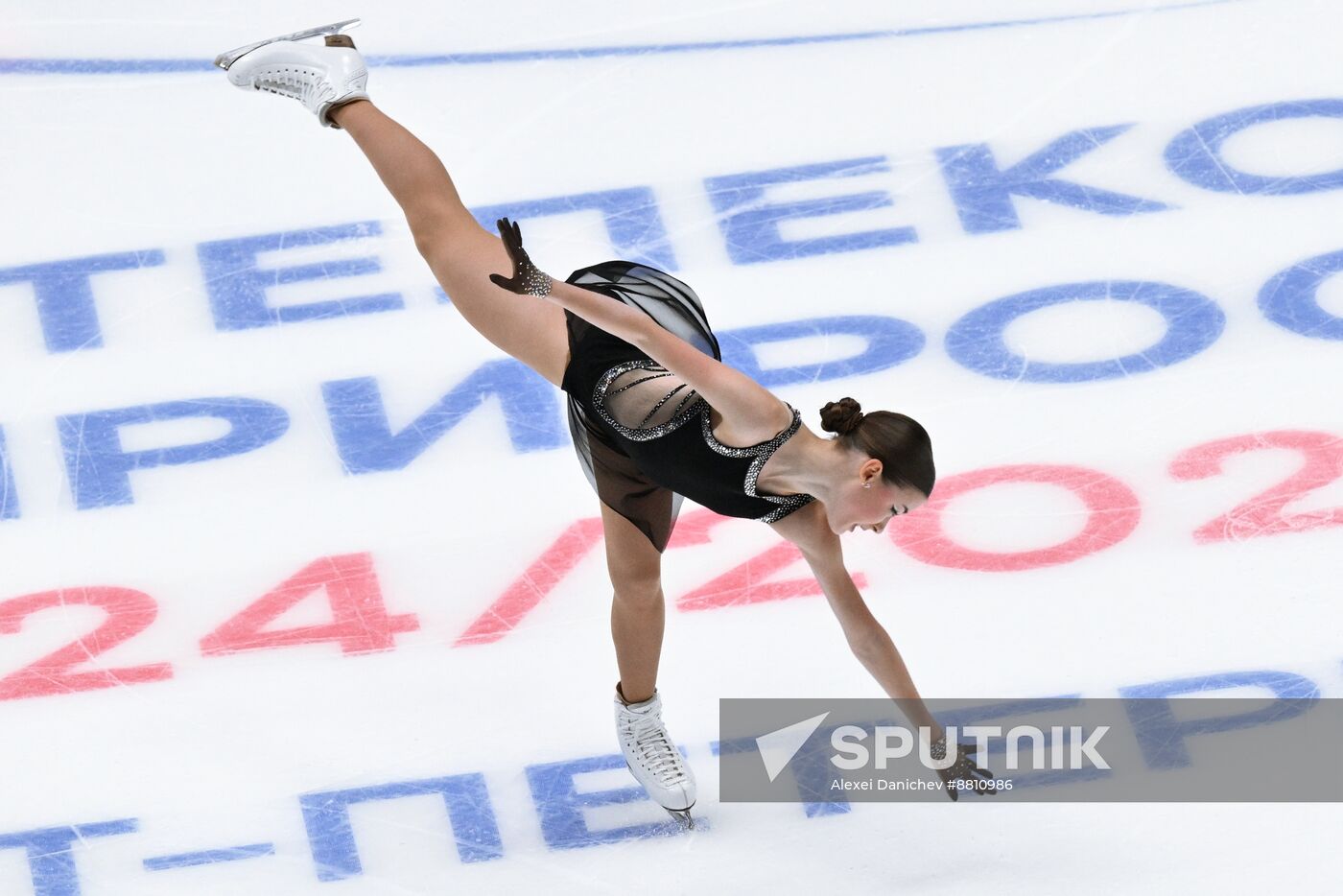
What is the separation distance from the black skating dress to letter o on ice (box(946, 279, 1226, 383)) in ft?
5.00

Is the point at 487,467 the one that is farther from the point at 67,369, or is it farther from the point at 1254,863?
the point at 1254,863

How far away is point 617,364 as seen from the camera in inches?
156

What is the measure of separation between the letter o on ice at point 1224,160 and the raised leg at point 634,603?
106 inches

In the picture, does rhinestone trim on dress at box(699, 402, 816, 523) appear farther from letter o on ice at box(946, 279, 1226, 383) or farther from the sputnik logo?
letter o on ice at box(946, 279, 1226, 383)

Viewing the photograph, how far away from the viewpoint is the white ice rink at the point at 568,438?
14.3ft

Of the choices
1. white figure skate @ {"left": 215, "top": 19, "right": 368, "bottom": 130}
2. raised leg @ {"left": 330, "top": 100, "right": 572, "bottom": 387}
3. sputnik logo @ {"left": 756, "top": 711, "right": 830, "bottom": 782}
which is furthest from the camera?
white figure skate @ {"left": 215, "top": 19, "right": 368, "bottom": 130}

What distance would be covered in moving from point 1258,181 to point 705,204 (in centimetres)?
173

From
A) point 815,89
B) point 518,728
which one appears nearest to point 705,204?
point 815,89

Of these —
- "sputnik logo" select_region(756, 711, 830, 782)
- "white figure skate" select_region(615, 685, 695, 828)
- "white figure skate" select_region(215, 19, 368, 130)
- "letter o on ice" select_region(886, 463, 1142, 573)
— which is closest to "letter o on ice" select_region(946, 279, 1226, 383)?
"letter o on ice" select_region(886, 463, 1142, 573)

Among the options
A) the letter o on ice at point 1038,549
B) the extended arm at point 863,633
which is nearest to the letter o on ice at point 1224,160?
the letter o on ice at point 1038,549

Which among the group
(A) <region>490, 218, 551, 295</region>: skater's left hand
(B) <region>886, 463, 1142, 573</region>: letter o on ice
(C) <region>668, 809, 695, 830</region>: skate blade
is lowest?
(C) <region>668, 809, 695, 830</region>: skate blade

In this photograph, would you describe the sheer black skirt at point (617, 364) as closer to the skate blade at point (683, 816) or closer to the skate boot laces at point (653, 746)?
the skate boot laces at point (653, 746)

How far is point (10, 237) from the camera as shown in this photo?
19.8 feet

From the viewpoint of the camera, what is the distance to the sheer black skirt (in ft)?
13.2
